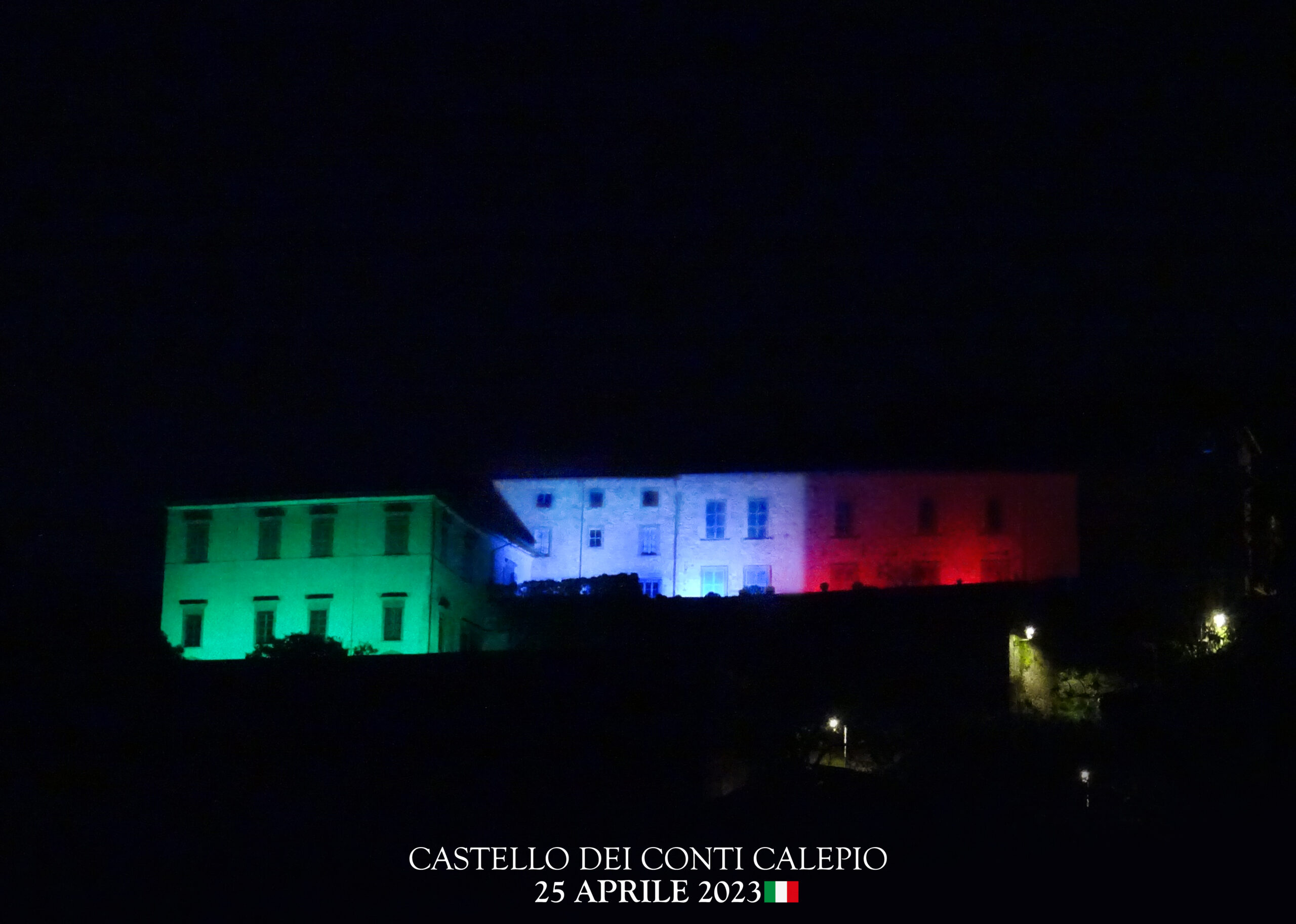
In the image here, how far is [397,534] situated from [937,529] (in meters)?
14.8

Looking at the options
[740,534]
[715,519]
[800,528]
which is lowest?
[740,534]

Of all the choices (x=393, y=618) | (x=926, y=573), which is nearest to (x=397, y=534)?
(x=393, y=618)

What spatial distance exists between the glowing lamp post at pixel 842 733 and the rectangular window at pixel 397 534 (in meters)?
14.1

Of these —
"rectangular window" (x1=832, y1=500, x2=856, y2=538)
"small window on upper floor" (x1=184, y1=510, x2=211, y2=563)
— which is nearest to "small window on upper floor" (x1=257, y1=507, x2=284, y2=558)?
"small window on upper floor" (x1=184, y1=510, x2=211, y2=563)

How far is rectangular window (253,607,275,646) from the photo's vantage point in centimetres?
4166

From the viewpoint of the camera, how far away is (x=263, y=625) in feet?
137

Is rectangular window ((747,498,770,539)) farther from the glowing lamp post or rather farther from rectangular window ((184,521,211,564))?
rectangular window ((184,521,211,564))

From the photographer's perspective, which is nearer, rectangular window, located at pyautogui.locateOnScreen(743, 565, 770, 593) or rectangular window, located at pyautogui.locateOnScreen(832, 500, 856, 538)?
rectangular window, located at pyautogui.locateOnScreen(832, 500, 856, 538)

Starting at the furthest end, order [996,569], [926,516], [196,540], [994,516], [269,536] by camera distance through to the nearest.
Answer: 1. [926,516]
2. [994,516]
3. [996,569]
4. [196,540]
5. [269,536]

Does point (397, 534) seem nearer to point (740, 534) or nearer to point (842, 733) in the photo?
point (740, 534)

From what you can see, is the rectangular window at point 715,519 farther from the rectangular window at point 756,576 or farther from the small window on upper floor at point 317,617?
the small window on upper floor at point 317,617

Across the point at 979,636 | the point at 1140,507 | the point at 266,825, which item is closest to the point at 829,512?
the point at 1140,507

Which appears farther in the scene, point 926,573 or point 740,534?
point 740,534

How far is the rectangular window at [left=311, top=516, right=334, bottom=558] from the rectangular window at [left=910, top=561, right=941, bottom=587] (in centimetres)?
1580
